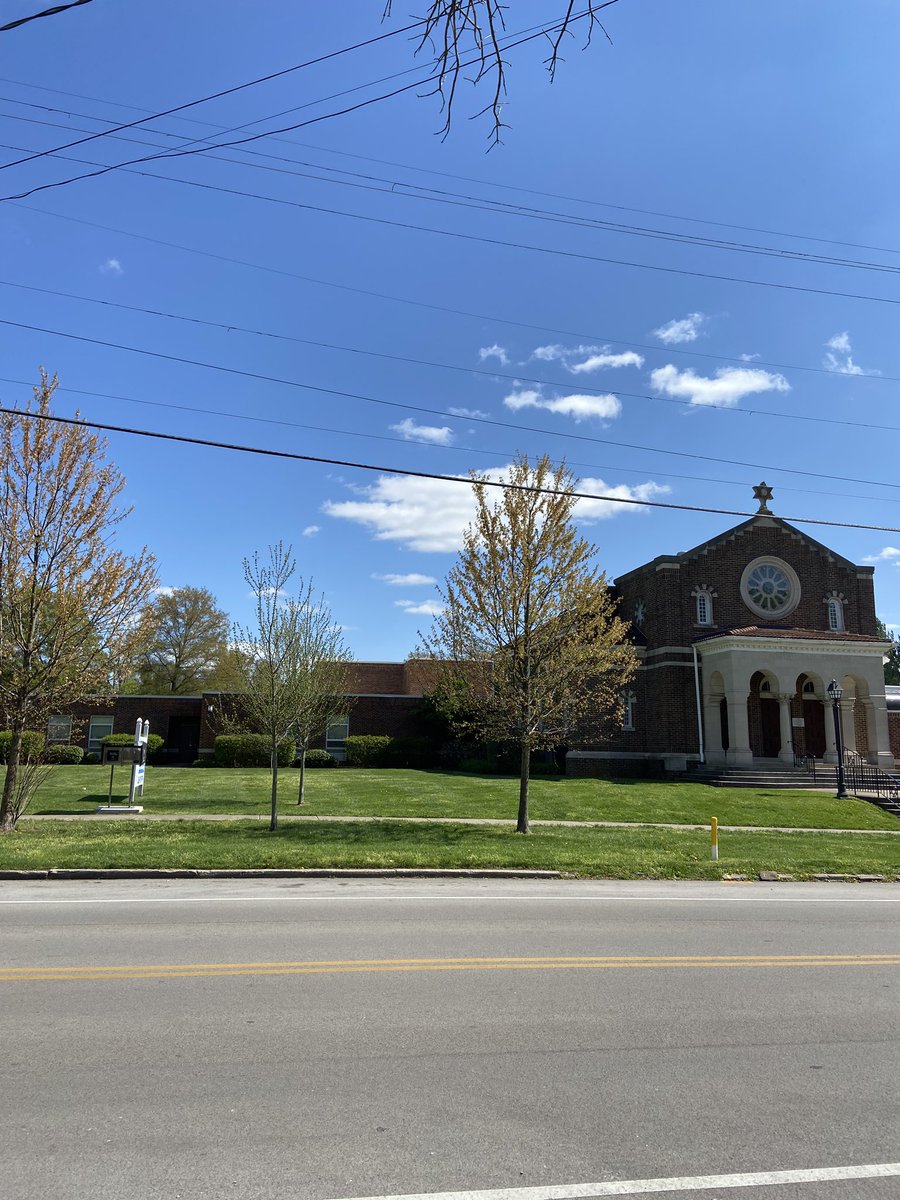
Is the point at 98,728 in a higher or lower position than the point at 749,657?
lower

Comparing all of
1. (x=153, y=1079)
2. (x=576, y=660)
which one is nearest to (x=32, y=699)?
(x=576, y=660)

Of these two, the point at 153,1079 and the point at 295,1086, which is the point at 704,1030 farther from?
the point at 153,1079

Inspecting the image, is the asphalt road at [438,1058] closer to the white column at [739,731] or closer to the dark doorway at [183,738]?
the white column at [739,731]

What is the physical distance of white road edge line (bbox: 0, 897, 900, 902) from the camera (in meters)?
→ 10.4

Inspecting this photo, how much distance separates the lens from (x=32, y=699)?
1681cm

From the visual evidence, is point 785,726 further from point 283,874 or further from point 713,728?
point 283,874

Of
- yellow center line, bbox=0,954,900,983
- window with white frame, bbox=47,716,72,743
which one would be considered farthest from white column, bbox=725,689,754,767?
window with white frame, bbox=47,716,72,743

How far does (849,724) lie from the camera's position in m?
33.8

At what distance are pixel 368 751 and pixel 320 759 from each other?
218 centimetres

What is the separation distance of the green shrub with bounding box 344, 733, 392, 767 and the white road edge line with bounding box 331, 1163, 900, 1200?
33.2m

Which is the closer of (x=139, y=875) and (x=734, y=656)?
(x=139, y=875)

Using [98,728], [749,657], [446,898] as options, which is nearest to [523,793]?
[446,898]

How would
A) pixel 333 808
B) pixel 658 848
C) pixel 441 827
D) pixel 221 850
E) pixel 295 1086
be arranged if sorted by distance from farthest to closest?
pixel 333 808, pixel 441 827, pixel 658 848, pixel 221 850, pixel 295 1086

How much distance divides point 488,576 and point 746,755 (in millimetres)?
18159
